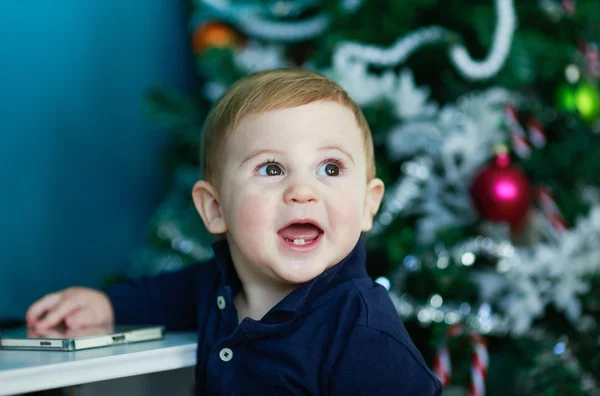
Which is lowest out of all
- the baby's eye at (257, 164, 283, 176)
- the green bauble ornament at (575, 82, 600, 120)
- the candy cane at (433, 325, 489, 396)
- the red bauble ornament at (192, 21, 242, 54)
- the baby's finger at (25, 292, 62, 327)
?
the candy cane at (433, 325, 489, 396)

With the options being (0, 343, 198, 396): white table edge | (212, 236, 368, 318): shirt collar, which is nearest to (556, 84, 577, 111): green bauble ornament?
(212, 236, 368, 318): shirt collar

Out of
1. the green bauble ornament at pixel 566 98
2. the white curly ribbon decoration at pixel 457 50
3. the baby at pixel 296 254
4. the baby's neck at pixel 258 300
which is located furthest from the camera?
the green bauble ornament at pixel 566 98

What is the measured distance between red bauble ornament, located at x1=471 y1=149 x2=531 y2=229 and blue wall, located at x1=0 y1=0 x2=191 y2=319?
929 millimetres

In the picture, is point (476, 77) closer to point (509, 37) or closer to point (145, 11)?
point (509, 37)

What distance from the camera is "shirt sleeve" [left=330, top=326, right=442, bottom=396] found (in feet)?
2.72

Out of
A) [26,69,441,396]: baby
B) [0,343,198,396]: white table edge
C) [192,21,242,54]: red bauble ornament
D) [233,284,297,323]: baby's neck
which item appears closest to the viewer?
[0,343,198,396]: white table edge

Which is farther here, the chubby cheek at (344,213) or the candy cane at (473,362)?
the candy cane at (473,362)

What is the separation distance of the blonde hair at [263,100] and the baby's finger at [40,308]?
27 cm

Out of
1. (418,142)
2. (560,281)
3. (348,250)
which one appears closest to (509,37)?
(418,142)

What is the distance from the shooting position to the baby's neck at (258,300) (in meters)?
0.98

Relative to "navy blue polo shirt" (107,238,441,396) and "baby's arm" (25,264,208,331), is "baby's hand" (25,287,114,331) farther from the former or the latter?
"navy blue polo shirt" (107,238,441,396)

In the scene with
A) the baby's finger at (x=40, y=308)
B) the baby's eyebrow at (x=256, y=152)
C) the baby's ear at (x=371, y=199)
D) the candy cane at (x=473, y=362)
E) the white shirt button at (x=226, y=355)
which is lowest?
the candy cane at (x=473, y=362)

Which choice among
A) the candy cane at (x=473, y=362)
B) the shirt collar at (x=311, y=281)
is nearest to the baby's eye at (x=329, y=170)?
the shirt collar at (x=311, y=281)

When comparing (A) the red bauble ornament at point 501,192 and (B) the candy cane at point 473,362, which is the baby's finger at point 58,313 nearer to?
(B) the candy cane at point 473,362
